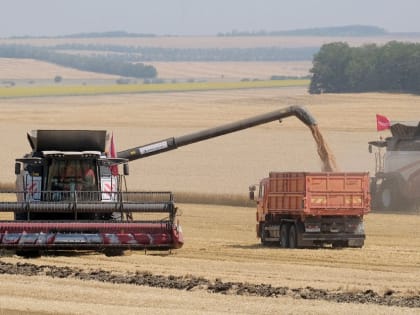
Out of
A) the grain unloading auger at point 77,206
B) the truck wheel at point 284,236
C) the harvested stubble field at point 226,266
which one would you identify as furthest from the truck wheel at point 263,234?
the grain unloading auger at point 77,206

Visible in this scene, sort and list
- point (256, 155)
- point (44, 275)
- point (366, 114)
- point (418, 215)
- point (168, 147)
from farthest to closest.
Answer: point (366, 114)
point (256, 155)
point (418, 215)
point (168, 147)
point (44, 275)

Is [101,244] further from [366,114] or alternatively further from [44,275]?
[366,114]

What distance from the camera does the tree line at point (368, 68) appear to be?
99.8 metres

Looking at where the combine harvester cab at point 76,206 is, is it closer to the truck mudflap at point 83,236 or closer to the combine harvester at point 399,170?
the truck mudflap at point 83,236

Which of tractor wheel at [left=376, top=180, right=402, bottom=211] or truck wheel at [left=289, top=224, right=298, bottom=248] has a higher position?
tractor wheel at [left=376, top=180, right=402, bottom=211]

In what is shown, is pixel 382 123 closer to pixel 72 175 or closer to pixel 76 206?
pixel 72 175

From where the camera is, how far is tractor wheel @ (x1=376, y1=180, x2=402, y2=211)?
37.6m

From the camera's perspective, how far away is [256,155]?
179 feet

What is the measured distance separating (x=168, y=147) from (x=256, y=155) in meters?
24.8

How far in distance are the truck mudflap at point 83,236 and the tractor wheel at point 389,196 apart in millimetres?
17164

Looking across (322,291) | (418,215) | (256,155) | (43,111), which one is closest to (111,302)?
(322,291)

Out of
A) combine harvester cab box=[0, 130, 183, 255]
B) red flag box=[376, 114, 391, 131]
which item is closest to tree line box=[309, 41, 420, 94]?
red flag box=[376, 114, 391, 131]

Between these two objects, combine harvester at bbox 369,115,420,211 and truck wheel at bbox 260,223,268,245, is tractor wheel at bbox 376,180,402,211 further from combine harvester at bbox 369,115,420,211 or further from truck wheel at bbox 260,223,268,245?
truck wheel at bbox 260,223,268,245

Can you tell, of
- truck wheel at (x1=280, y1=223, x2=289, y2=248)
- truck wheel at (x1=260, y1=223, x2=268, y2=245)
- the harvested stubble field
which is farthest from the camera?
truck wheel at (x1=260, y1=223, x2=268, y2=245)
